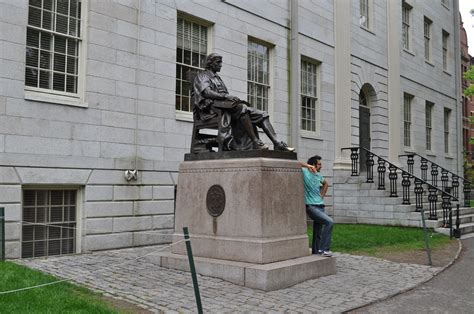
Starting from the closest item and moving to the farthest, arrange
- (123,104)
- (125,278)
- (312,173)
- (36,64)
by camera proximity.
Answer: (125,278)
(312,173)
(36,64)
(123,104)

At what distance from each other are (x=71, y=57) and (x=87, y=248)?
4.02 meters

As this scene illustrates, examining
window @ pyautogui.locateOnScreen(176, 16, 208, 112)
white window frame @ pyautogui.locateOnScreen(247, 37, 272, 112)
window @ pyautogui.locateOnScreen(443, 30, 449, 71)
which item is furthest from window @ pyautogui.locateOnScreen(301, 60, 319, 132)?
window @ pyautogui.locateOnScreen(443, 30, 449, 71)

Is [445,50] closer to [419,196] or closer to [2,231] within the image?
[419,196]

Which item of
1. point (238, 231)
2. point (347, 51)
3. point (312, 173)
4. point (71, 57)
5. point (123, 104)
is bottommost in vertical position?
point (238, 231)

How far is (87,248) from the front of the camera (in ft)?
34.2

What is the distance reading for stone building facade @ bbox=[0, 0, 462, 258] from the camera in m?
9.71

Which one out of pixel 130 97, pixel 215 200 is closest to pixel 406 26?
pixel 130 97

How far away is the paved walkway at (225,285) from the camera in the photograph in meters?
6.28

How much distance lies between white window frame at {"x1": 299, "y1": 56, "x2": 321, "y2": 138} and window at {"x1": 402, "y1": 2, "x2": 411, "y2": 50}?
302 inches

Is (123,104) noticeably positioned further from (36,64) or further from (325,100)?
(325,100)

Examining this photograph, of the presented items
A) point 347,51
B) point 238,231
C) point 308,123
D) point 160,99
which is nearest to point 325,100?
point 308,123

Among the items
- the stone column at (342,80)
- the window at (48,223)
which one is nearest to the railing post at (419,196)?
the stone column at (342,80)

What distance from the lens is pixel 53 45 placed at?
10281mm

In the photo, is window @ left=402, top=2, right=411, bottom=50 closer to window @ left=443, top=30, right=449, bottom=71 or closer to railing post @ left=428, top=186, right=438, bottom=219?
window @ left=443, top=30, right=449, bottom=71
